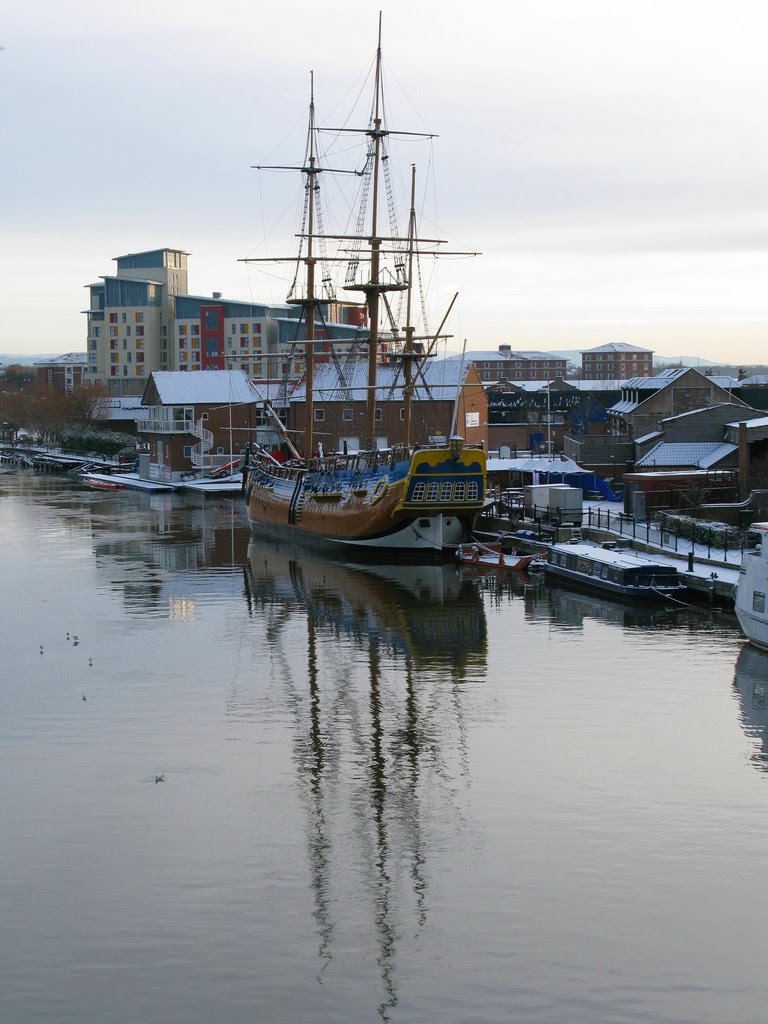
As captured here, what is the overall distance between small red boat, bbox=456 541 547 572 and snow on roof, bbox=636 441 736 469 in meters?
14.6

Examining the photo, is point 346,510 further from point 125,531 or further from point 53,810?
point 53,810

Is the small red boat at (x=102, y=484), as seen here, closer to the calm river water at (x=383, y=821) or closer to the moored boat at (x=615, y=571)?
the moored boat at (x=615, y=571)

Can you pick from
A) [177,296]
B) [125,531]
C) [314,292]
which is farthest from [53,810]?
[177,296]

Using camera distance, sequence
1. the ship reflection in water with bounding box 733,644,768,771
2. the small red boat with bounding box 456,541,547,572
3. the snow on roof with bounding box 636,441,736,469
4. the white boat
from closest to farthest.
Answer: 1. the ship reflection in water with bounding box 733,644,768,771
2. the white boat
3. the small red boat with bounding box 456,541,547,572
4. the snow on roof with bounding box 636,441,736,469

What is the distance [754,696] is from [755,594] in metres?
4.59

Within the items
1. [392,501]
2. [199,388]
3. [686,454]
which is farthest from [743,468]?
[199,388]

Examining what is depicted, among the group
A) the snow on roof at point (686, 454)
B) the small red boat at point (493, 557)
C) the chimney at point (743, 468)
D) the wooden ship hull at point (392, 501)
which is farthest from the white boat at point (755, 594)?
the snow on roof at point (686, 454)

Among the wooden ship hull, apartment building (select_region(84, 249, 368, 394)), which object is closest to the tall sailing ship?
the wooden ship hull

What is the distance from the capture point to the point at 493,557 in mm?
50438

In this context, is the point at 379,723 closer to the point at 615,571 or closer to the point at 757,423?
the point at 615,571

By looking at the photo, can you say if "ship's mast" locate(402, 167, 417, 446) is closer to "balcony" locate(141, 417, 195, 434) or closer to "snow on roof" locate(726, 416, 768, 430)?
"snow on roof" locate(726, 416, 768, 430)

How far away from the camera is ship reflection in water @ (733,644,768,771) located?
24328mm

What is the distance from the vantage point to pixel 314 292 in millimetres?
70938

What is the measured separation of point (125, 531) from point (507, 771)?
4405 cm
